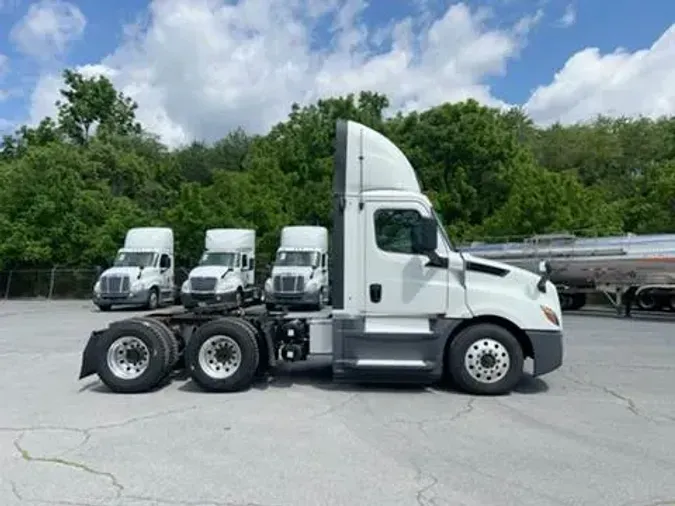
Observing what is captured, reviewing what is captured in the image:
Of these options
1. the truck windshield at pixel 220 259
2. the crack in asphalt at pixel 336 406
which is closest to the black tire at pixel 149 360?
the crack in asphalt at pixel 336 406

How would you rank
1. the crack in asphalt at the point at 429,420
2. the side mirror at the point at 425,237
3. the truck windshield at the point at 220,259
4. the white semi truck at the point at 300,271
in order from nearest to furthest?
the crack in asphalt at the point at 429,420
the side mirror at the point at 425,237
the white semi truck at the point at 300,271
the truck windshield at the point at 220,259

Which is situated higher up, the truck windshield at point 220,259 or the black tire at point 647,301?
the truck windshield at point 220,259

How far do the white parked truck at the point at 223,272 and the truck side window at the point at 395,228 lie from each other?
16319mm

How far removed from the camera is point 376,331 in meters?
9.01

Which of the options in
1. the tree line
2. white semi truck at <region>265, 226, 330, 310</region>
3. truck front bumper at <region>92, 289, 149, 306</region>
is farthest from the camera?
the tree line

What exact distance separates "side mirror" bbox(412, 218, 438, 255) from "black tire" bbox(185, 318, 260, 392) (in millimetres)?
2507

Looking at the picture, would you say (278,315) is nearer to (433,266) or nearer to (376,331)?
(376,331)

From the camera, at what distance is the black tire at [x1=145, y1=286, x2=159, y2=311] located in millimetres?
27828

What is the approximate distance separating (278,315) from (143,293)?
19016 millimetres

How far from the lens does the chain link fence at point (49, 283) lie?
36.2 m

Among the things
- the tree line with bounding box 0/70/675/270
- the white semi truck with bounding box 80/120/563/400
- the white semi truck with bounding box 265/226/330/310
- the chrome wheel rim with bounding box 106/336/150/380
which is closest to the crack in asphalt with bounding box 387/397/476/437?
the white semi truck with bounding box 80/120/563/400

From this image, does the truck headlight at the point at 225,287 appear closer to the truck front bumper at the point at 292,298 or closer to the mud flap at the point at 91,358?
the truck front bumper at the point at 292,298

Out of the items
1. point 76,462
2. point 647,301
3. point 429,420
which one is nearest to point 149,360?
point 76,462

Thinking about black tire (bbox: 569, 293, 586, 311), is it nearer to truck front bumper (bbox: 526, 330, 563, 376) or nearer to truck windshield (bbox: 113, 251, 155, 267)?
truck windshield (bbox: 113, 251, 155, 267)
